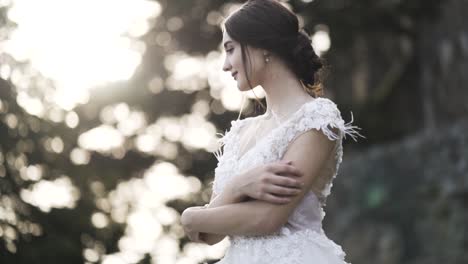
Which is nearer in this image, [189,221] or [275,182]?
[275,182]

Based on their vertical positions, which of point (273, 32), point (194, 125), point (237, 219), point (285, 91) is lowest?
point (194, 125)

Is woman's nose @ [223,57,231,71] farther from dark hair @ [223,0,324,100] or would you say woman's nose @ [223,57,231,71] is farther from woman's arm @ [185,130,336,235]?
woman's arm @ [185,130,336,235]

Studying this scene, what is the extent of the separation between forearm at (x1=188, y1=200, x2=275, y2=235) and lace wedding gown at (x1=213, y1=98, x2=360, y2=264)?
0.07 meters

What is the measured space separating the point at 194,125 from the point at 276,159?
35.4ft

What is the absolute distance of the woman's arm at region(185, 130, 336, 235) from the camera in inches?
107

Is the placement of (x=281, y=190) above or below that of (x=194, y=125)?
above

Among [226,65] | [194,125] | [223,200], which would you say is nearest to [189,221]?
[223,200]

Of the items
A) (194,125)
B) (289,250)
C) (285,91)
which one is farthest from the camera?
(194,125)

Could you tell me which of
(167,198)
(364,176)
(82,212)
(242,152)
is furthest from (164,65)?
(242,152)

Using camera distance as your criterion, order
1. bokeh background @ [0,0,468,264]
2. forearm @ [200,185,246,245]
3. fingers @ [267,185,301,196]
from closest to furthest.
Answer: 1. fingers @ [267,185,301,196]
2. forearm @ [200,185,246,245]
3. bokeh background @ [0,0,468,264]

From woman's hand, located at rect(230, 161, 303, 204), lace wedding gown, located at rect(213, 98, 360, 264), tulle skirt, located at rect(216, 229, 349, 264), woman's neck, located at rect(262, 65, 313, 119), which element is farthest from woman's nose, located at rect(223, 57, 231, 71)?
tulle skirt, located at rect(216, 229, 349, 264)

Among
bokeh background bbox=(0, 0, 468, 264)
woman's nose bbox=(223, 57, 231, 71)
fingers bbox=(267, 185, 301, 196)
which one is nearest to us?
fingers bbox=(267, 185, 301, 196)

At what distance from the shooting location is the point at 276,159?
284 centimetres

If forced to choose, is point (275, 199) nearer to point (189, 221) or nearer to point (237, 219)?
point (237, 219)
